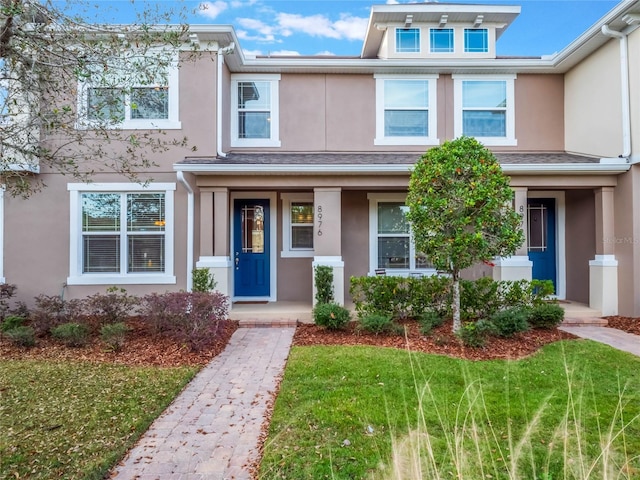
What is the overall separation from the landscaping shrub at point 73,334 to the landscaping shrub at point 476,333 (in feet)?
20.1

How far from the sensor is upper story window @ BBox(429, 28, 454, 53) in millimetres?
9648

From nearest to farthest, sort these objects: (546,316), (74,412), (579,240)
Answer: (74,412) < (546,316) < (579,240)

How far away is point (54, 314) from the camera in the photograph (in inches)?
264

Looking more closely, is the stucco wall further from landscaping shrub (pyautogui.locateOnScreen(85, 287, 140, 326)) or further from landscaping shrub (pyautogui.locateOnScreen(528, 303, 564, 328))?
landscaping shrub (pyautogui.locateOnScreen(85, 287, 140, 326))

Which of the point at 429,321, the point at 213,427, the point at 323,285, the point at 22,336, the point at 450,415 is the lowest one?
the point at 213,427

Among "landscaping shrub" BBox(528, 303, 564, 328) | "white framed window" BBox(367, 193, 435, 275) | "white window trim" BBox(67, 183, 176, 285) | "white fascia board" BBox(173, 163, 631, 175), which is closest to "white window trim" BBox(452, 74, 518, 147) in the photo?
"white fascia board" BBox(173, 163, 631, 175)

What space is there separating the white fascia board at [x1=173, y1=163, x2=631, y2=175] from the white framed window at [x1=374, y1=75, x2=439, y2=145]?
194cm

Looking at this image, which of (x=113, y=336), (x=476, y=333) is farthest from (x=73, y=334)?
(x=476, y=333)

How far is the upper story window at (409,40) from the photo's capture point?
9656 mm

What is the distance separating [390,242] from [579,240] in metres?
4.50

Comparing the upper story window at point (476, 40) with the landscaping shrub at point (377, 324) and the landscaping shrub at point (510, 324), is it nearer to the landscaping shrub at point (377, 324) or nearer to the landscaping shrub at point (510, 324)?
the landscaping shrub at point (510, 324)

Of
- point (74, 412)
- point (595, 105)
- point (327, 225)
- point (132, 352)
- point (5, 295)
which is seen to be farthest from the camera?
point (595, 105)

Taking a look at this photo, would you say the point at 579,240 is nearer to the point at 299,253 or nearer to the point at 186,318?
the point at 299,253

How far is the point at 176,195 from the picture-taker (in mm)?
8172
